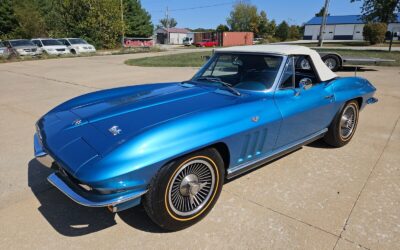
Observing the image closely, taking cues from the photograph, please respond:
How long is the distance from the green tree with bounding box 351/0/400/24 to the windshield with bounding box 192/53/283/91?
33.1m

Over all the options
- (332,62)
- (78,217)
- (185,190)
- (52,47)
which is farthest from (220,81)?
(52,47)

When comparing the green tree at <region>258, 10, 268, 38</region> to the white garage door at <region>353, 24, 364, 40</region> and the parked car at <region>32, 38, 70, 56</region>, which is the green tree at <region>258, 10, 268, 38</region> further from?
the parked car at <region>32, 38, 70, 56</region>

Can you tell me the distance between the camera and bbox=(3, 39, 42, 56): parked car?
1927 cm

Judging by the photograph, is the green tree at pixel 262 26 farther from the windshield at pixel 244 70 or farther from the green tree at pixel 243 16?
the windshield at pixel 244 70

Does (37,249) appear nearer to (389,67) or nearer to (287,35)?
(389,67)

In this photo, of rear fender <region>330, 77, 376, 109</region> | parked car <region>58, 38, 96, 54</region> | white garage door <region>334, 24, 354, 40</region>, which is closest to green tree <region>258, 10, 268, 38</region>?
white garage door <region>334, 24, 354, 40</region>

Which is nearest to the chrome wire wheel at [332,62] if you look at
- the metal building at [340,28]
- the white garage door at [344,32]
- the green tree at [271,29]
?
the green tree at [271,29]

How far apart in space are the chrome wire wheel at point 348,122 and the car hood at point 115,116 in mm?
2044

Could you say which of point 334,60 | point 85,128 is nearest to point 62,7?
point 334,60

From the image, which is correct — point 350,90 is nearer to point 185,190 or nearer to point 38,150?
point 185,190

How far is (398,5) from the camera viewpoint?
95.2ft

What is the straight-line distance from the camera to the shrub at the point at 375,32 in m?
35.3

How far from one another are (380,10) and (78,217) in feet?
127

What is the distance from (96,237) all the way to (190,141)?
3.63 ft
